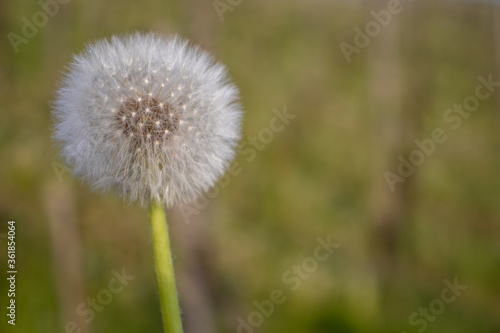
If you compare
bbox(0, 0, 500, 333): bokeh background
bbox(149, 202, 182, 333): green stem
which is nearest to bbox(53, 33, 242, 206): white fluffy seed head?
bbox(149, 202, 182, 333): green stem

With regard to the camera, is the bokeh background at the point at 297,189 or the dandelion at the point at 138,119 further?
the bokeh background at the point at 297,189

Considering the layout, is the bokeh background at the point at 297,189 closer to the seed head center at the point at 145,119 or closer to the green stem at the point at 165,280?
the seed head center at the point at 145,119

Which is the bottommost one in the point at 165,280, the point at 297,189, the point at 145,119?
the point at 165,280

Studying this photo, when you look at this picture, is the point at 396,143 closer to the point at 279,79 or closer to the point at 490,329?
the point at 279,79

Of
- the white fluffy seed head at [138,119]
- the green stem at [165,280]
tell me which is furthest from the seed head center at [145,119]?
the green stem at [165,280]

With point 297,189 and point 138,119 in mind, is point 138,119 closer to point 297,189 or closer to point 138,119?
point 138,119

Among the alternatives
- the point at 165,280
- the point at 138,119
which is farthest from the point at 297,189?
the point at 165,280

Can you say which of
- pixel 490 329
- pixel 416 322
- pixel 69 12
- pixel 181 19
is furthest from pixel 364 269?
pixel 69 12

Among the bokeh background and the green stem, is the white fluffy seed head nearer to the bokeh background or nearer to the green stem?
the green stem
